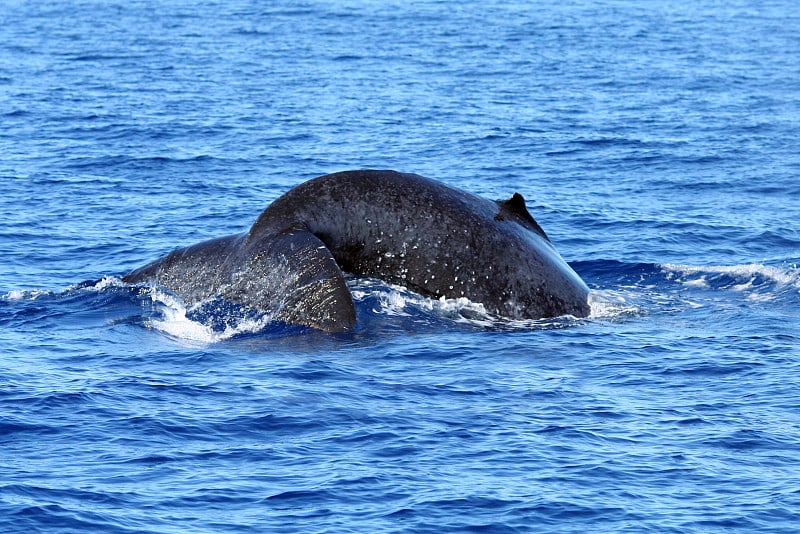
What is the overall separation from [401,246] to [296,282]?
5.41 ft

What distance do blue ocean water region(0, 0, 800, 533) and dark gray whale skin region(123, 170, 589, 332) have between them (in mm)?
291

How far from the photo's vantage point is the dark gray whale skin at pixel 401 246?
16.7 m

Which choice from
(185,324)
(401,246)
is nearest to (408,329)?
(401,246)

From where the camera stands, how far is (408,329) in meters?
17.0

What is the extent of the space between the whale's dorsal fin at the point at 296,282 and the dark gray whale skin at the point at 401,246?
20 mm

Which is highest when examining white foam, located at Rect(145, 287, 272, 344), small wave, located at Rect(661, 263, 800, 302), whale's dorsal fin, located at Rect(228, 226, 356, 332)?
whale's dorsal fin, located at Rect(228, 226, 356, 332)

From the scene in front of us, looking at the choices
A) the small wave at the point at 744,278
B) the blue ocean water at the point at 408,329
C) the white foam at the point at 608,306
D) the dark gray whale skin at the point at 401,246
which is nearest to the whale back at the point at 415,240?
the dark gray whale skin at the point at 401,246

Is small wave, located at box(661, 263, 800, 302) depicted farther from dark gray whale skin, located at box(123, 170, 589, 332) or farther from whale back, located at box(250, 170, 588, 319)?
whale back, located at box(250, 170, 588, 319)

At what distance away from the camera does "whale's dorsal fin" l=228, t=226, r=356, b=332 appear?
1603cm

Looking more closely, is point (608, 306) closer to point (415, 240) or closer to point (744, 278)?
point (415, 240)

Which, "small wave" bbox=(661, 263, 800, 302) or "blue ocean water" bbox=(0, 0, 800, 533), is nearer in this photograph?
"blue ocean water" bbox=(0, 0, 800, 533)

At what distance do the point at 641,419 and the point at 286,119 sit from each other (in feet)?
82.9

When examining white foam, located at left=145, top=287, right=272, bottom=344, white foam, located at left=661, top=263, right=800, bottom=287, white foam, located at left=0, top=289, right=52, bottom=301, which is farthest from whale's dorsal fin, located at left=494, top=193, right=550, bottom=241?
white foam, located at left=0, top=289, right=52, bottom=301

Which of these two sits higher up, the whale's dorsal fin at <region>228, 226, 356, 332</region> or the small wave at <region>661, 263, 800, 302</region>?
the whale's dorsal fin at <region>228, 226, 356, 332</region>
